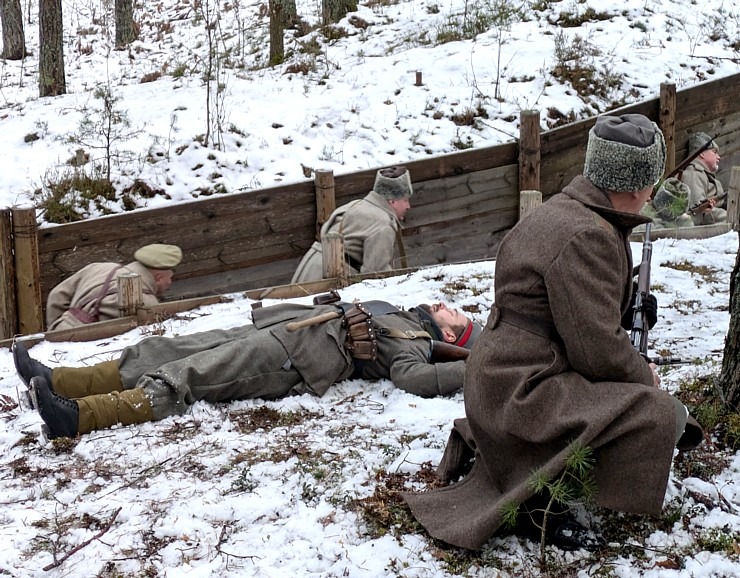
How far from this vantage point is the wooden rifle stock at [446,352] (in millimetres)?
5492

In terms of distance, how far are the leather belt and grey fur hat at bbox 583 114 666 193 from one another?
566 mm

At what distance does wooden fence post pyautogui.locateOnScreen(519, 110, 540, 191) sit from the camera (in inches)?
391

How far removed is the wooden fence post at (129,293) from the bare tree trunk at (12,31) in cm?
1049

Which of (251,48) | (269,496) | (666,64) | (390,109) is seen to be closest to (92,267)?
(269,496)

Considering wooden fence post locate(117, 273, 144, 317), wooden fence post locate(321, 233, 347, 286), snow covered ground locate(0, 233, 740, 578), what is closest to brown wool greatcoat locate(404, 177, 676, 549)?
Result: snow covered ground locate(0, 233, 740, 578)

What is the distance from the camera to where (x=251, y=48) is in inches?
570

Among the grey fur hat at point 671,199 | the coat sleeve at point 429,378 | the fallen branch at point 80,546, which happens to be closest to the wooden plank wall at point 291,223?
the grey fur hat at point 671,199

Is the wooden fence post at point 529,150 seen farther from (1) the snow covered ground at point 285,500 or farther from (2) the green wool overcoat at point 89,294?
(2) the green wool overcoat at point 89,294

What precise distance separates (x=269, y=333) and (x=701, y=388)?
2422mm

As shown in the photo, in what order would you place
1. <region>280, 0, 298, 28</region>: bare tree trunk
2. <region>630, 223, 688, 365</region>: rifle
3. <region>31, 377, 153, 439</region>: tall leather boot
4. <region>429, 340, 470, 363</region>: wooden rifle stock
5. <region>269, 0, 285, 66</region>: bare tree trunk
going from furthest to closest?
1. <region>280, 0, 298, 28</region>: bare tree trunk
2. <region>269, 0, 285, 66</region>: bare tree trunk
3. <region>429, 340, 470, 363</region>: wooden rifle stock
4. <region>31, 377, 153, 439</region>: tall leather boot
5. <region>630, 223, 688, 365</region>: rifle

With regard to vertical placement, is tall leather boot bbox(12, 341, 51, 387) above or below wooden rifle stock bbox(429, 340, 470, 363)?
above

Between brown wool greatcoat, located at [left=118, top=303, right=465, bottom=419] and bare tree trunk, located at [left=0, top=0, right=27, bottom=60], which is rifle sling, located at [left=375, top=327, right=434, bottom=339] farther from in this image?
bare tree trunk, located at [left=0, top=0, right=27, bottom=60]

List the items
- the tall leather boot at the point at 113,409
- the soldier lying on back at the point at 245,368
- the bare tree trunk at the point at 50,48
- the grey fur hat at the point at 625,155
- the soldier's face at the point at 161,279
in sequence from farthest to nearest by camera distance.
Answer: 1. the bare tree trunk at the point at 50,48
2. the soldier's face at the point at 161,279
3. the soldier lying on back at the point at 245,368
4. the tall leather boot at the point at 113,409
5. the grey fur hat at the point at 625,155

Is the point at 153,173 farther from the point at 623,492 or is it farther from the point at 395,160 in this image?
the point at 623,492
